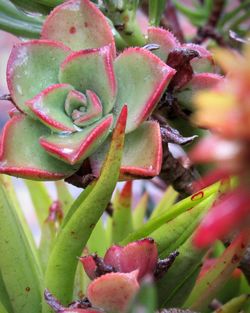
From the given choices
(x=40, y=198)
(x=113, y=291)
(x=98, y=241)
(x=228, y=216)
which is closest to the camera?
(x=228, y=216)

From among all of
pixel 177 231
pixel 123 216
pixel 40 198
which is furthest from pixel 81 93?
pixel 40 198

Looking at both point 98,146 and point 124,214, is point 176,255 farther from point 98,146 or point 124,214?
point 124,214

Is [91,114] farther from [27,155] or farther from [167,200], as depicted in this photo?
[167,200]

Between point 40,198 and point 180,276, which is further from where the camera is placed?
point 40,198

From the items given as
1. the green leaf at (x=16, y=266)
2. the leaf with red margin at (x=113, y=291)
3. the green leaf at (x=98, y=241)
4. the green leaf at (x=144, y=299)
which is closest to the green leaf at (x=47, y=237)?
the green leaf at (x=98, y=241)

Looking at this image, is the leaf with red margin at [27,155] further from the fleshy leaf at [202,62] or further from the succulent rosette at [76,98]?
the fleshy leaf at [202,62]

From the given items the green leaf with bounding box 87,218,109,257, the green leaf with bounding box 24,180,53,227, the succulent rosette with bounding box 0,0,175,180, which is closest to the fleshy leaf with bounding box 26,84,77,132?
the succulent rosette with bounding box 0,0,175,180

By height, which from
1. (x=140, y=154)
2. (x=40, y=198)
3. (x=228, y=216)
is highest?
(x=228, y=216)
